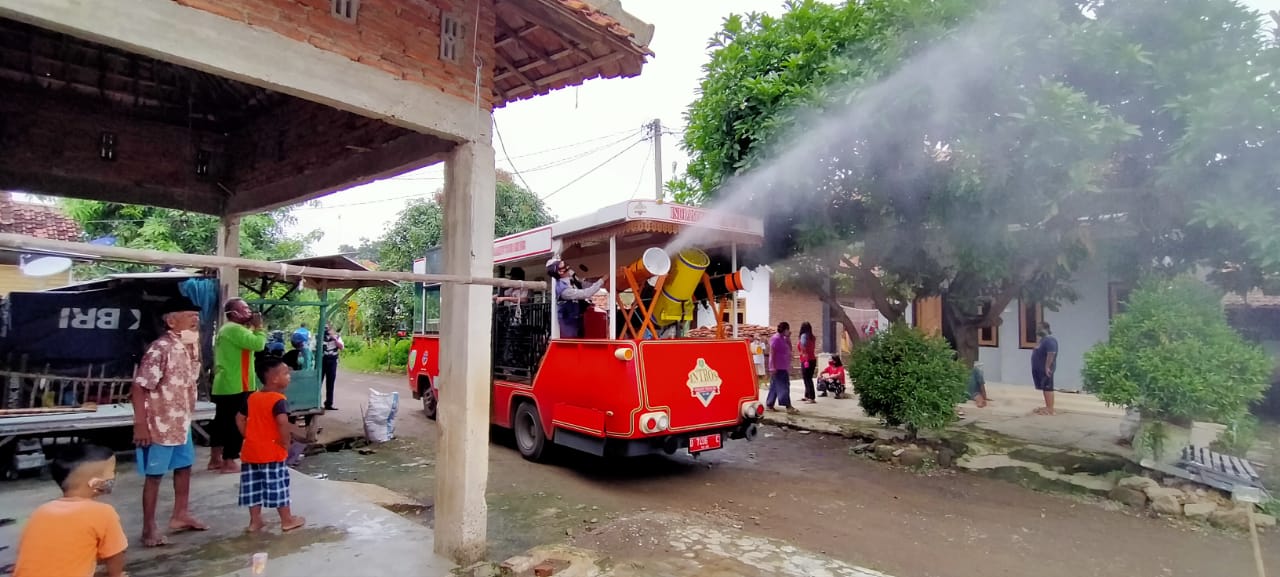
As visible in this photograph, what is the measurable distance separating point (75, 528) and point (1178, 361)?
24.9ft

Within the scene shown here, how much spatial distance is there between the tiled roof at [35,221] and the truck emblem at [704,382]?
41.4 ft

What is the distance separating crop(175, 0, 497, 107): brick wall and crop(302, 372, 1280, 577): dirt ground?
10.8 ft

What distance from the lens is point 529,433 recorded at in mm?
7734

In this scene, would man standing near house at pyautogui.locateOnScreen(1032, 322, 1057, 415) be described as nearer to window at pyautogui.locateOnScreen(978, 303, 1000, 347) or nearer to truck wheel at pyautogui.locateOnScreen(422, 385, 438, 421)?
window at pyautogui.locateOnScreen(978, 303, 1000, 347)

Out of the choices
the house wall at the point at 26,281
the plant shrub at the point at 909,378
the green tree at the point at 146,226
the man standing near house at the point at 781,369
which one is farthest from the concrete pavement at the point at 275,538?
the house wall at the point at 26,281

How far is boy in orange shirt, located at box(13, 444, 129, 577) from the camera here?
2396 millimetres

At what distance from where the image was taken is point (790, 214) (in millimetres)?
8141

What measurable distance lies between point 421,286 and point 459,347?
654 cm

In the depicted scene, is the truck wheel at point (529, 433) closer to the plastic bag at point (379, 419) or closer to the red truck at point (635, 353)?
the red truck at point (635, 353)

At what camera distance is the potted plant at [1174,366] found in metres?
5.60

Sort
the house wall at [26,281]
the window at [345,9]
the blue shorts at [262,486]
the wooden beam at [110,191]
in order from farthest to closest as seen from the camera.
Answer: the house wall at [26,281] → the wooden beam at [110,191] → the blue shorts at [262,486] → the window at [345,9]

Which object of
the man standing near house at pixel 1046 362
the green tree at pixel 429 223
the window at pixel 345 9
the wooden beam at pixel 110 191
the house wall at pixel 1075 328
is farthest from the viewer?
the green tree at pixel 429 223

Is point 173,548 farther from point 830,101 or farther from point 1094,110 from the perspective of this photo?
point 1094,110

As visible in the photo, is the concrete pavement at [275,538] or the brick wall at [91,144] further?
the brick wall at [91,144]
